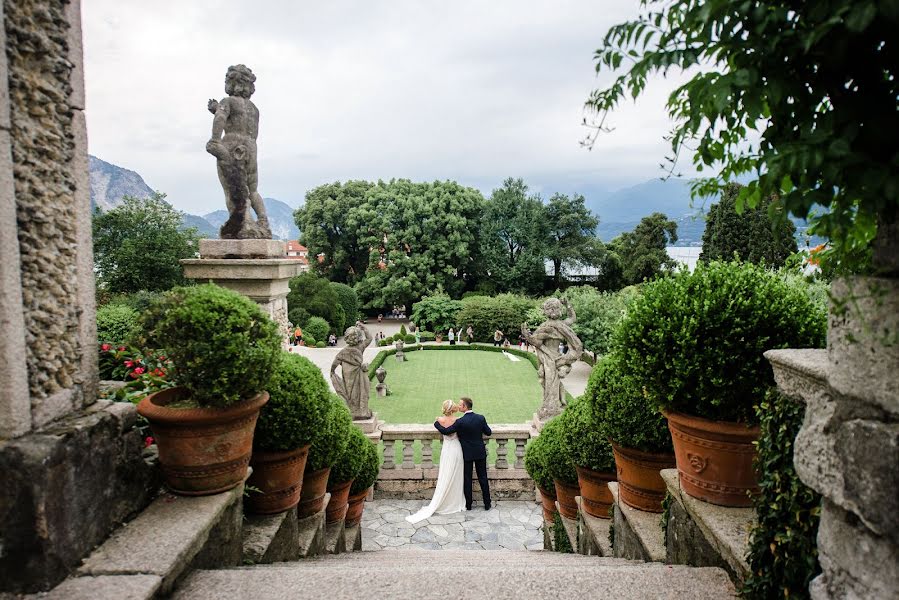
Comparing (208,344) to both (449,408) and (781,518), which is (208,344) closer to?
(781,518)

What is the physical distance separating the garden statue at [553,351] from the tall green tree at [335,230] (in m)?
23.5

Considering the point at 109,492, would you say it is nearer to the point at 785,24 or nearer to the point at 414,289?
the point at 785,24

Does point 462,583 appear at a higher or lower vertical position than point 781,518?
lower

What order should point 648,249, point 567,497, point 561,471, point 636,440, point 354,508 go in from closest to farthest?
point 636,440 < point 561,471 < point 567,497 < point 354,508 < point 648,249

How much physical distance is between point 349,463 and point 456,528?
3.21m

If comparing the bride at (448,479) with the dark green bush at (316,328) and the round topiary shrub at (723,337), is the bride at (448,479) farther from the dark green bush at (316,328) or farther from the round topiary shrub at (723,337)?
the dark green bush at (316,328)

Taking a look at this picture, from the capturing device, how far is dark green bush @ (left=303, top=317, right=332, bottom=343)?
2358 centimetres

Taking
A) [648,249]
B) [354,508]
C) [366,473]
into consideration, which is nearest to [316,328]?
[354,508]

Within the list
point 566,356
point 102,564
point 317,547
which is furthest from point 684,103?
point 566,356

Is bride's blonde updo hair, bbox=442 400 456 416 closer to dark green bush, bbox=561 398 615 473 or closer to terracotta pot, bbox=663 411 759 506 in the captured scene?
dark green bush, bbox=561 398 615 473

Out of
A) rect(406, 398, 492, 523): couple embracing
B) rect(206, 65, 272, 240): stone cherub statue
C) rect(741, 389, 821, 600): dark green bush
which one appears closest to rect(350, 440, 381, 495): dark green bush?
rect(406, 398, 492, 523): couple embracing

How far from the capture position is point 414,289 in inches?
1173

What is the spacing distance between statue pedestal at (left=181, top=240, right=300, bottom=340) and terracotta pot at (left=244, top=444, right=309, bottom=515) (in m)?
2.59

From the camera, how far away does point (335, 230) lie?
33062 millimetres
